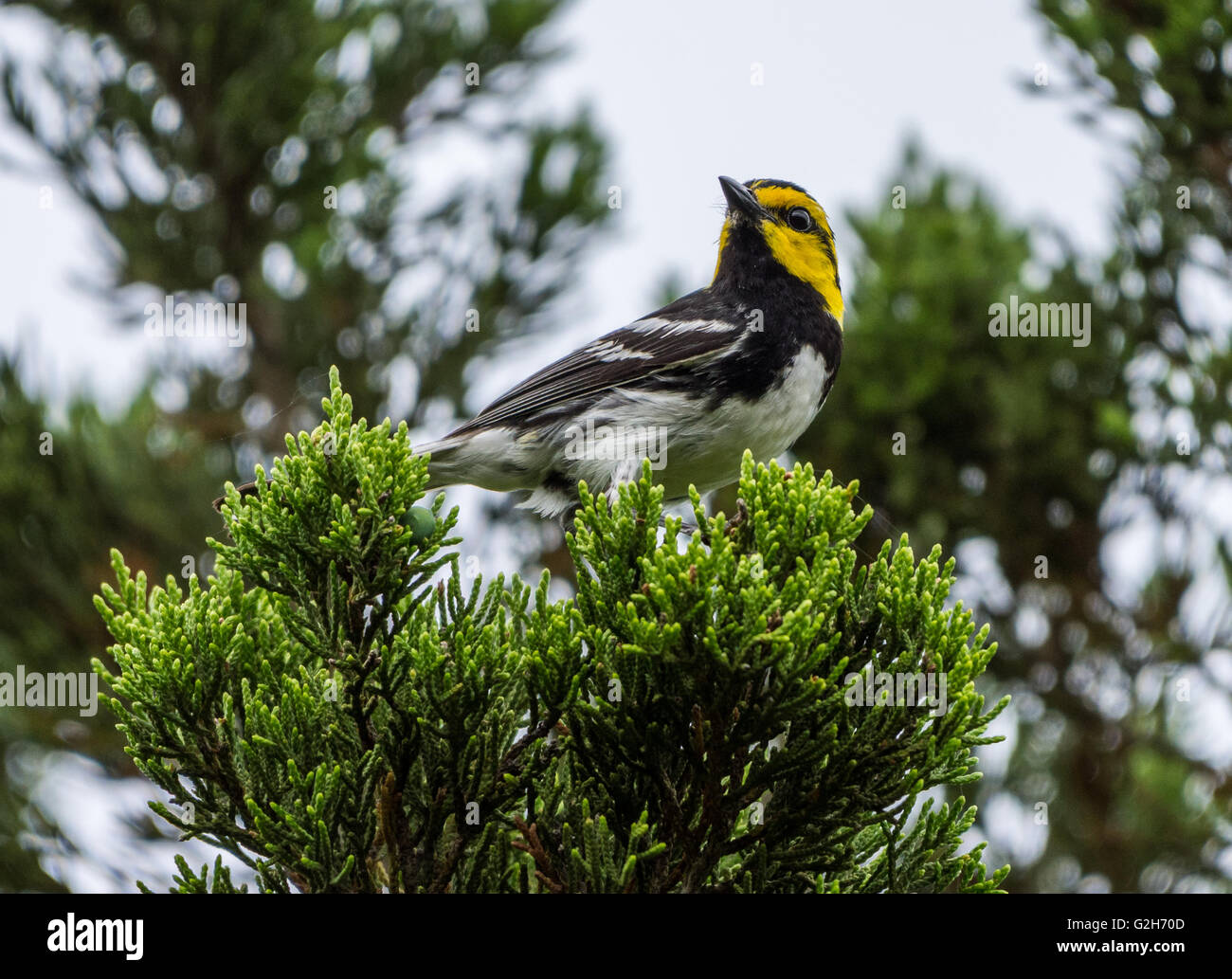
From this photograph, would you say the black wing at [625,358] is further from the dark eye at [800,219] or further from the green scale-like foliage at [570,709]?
the green scale-like foliage at [570,709]

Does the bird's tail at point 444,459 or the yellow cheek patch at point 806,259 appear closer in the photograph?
the bird's tail at point 444,459

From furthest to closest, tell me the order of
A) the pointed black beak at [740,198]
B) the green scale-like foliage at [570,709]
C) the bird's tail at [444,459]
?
the pointed black beak at [740,198]
the bird's tail at [444,459]
the green scale-like foliage at [570,709]

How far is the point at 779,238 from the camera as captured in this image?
414cm

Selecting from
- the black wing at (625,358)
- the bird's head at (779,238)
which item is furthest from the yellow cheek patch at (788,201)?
the black wing at (625,358)

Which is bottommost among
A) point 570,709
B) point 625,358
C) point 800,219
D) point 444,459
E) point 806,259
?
point 570,709

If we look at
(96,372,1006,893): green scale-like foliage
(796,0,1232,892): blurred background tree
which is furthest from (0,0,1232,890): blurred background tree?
(96,372,1006,893): green scale-like foliage

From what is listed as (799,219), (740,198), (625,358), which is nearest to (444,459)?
(625,358)

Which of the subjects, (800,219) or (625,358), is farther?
(800,219)

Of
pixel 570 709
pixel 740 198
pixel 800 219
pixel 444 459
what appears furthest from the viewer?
pixel 800 219

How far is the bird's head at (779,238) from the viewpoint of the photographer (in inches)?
161

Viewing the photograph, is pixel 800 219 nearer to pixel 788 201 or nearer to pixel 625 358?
pixel 788 201

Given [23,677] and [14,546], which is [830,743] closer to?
[23,677]

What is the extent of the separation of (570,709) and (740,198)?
2.26 m
